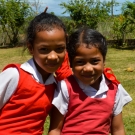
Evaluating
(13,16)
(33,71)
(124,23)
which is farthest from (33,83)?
Result: (13,16)

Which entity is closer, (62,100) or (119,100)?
(62,100)

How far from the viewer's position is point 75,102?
203 cm

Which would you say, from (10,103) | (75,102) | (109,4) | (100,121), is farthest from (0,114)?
(109,4)

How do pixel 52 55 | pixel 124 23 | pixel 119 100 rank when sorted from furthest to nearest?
pixel 124 23 < pixel 119 100 < pixel 52 55

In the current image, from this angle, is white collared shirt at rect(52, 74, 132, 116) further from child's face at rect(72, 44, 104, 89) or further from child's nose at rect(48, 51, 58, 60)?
child's nose at rect(48, 51, 58, 60)

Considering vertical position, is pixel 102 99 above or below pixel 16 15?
above

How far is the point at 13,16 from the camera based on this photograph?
804 inches

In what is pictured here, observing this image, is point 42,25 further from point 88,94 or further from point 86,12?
point 86,12

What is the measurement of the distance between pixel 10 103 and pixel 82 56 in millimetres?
560

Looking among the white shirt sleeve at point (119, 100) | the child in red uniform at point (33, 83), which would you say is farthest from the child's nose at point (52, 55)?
the white shirt sleeve at point (119, 100)

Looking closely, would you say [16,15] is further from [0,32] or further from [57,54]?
[57,54]

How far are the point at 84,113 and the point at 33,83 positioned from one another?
38 centimetres

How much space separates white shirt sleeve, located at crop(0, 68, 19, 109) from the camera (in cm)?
198

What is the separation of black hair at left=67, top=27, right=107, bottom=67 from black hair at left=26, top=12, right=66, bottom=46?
0.10 meters
